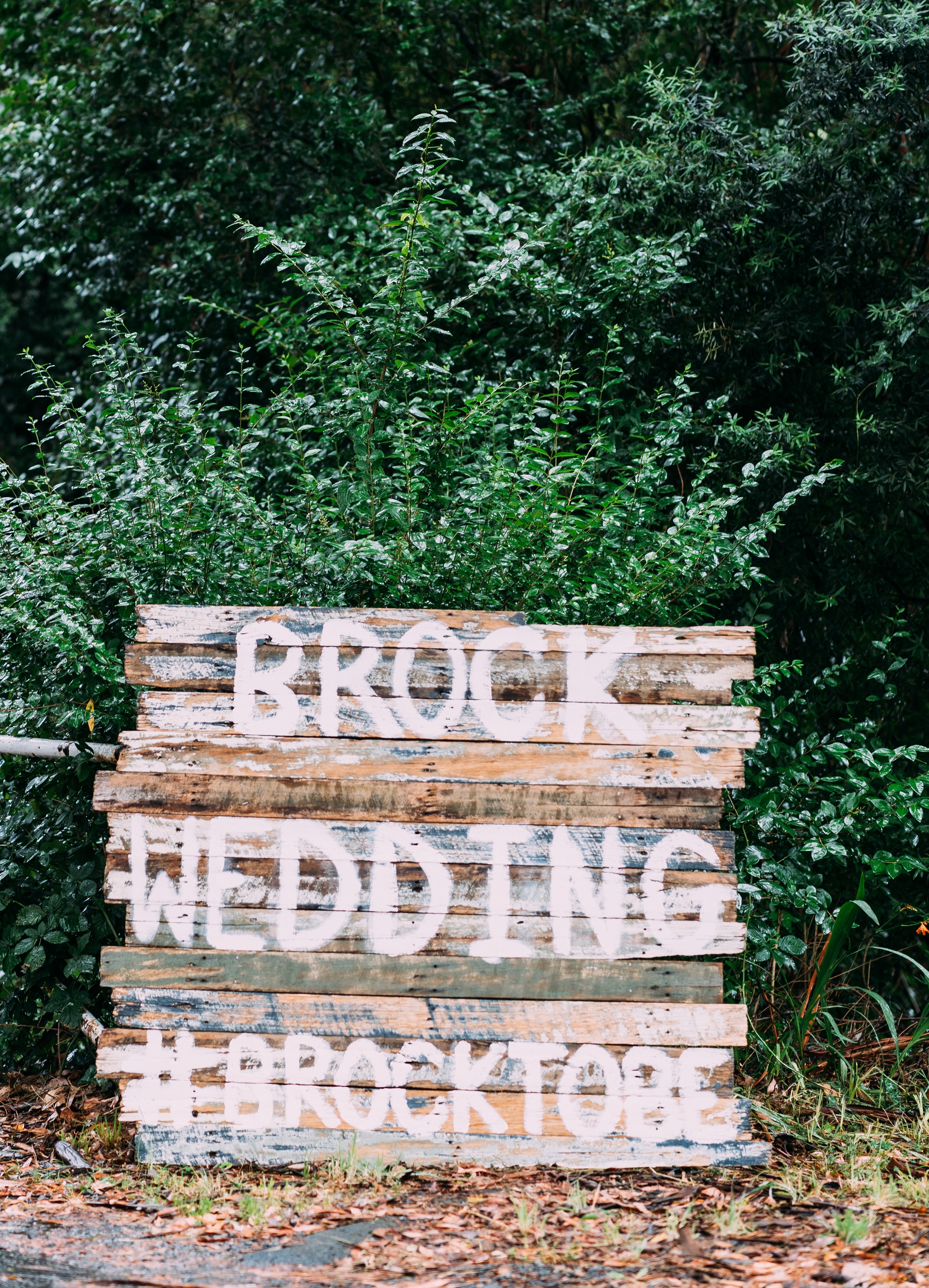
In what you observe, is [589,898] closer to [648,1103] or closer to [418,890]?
[418,890]

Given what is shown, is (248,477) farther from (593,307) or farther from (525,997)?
(525,997)

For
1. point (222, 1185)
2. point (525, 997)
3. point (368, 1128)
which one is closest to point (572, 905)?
point (525, 997)

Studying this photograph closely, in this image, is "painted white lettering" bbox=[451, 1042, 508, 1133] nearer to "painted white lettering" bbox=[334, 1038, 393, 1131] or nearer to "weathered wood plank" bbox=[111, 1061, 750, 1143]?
"weathered wood plank" bbox=[111, 1061, 750, 1143]

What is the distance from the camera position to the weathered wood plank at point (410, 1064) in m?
3.63

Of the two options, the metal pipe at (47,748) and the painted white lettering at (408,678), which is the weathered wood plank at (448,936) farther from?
the metal pipe at (47,748)

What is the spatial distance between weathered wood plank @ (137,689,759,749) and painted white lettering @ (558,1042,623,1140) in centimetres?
105

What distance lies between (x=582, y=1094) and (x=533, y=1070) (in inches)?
7.1

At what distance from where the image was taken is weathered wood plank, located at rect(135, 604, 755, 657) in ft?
12.5

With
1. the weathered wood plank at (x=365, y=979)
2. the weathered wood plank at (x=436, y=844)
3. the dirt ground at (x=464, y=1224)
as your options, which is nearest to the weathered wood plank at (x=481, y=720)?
the weathered wood plank at (x=436, y=844)

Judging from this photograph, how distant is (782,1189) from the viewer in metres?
3.53

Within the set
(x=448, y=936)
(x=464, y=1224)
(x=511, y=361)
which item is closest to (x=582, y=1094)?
(x=464, y=1224)

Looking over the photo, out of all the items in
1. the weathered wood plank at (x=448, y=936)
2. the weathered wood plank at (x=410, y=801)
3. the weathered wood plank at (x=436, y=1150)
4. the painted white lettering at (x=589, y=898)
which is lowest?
the weathered wood plank at (x=436, y=1150)

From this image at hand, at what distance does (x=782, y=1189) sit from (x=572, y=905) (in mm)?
1117

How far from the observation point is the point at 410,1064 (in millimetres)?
3637
